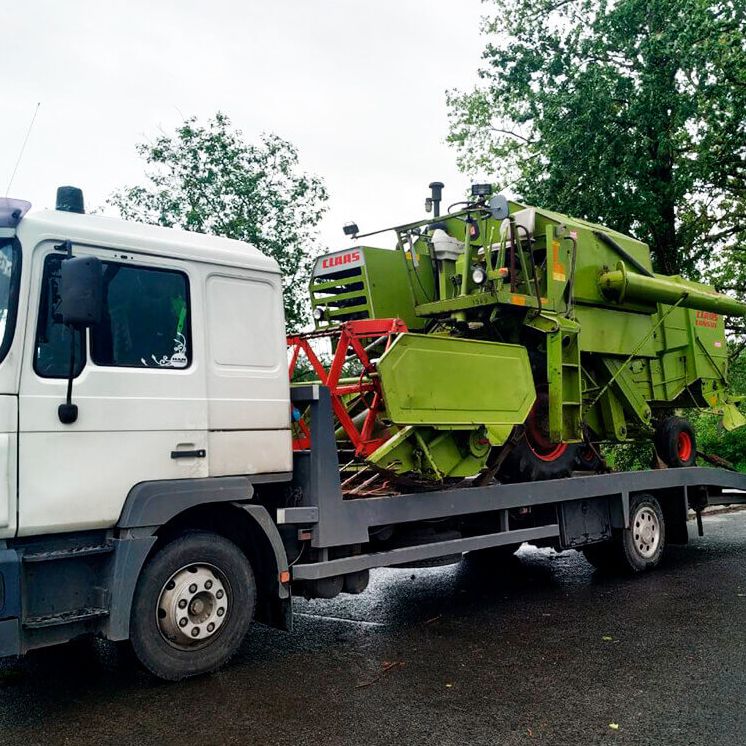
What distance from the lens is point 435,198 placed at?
7695 millimetres

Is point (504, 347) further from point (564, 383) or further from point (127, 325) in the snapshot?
point (127, 325)

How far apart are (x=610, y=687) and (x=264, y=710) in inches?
80.4

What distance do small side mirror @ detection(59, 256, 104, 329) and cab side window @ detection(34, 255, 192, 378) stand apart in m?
0.25

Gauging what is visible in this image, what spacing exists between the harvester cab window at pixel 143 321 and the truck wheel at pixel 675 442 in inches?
249

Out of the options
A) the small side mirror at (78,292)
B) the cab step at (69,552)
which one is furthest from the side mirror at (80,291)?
the cab step at (69,552)

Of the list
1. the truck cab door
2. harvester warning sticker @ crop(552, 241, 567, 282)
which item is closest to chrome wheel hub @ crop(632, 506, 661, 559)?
harvester warning sticker @ crop(552, 241, 567, 282)

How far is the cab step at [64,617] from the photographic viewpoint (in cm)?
408

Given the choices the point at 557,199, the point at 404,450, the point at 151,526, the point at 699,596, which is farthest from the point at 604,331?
the point at 557,199

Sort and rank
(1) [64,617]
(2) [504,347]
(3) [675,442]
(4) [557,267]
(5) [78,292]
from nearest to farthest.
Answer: (5) [78,292]
(1) [64,617]
(2) [504,347]
(4) [557,267]
(3) [675,442]

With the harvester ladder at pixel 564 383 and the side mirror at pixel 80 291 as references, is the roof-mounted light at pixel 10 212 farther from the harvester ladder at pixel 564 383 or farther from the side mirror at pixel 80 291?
the harvester ladder at pixel 564 383

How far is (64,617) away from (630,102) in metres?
13.4

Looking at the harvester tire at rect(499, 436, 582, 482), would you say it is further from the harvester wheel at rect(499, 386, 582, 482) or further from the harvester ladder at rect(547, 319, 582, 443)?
the harvester ladder at rect(547, 319, 582, 443)

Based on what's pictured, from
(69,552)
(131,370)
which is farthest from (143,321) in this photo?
(69,552)

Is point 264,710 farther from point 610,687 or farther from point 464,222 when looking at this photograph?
point 464,222
